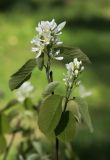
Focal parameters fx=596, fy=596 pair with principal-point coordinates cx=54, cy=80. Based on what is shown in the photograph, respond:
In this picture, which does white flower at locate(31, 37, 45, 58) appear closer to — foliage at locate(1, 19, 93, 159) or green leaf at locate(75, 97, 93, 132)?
foliage at locate(1, 19, 93, 159)

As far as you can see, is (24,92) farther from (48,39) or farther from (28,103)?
(48,39)

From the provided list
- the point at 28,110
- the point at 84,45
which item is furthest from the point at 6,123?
the point at 84,45

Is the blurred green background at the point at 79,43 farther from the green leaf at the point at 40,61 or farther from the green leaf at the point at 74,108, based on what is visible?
the green leaf at the point at 40,61

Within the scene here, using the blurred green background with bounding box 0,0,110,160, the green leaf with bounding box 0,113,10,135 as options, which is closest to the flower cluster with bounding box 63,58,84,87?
the green leaf with bounding box 0,113,10,135

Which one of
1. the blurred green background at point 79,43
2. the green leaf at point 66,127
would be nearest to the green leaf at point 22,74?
the green leaf at point 66,127

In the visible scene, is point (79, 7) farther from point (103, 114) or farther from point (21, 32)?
point (103, 114)

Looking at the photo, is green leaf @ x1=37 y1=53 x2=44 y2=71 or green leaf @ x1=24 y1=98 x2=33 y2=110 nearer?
green leaf @ x1=37 y1=53 x2=44 y2=71
